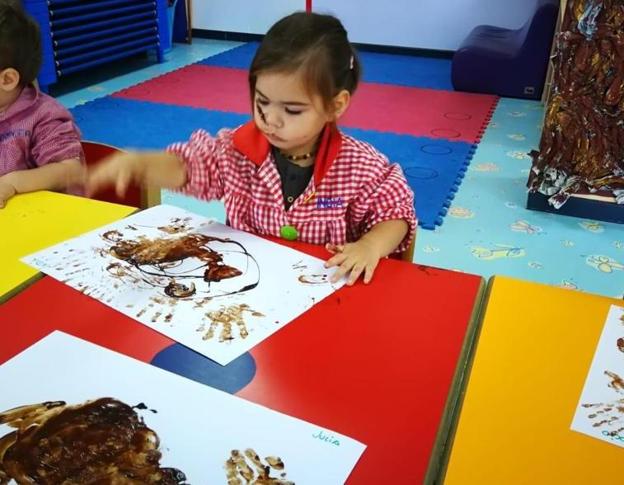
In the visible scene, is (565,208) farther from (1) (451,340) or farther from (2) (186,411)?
(2) (186,411)

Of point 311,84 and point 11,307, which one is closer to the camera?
point 11,307

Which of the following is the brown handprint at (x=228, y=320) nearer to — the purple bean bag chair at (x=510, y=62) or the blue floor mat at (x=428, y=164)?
the blue floor mat at (x=428, y=164)

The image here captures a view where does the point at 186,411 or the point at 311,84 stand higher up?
the point at 311,84

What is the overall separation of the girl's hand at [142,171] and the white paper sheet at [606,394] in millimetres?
648

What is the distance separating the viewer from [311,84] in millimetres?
859

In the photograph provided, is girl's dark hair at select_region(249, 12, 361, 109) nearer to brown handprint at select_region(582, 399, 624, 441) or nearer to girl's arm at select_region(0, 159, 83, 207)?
girl's arm at select_region(0, 159, 83, 207)

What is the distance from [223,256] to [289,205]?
21cm

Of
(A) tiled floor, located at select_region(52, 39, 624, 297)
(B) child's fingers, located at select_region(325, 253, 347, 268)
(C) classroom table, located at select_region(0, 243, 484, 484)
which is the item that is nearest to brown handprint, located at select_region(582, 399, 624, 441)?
(C) classroom table, located at select_region(0, 243, 484, 484)

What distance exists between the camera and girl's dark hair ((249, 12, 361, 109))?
853mm

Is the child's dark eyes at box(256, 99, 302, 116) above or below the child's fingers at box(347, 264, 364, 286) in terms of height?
above

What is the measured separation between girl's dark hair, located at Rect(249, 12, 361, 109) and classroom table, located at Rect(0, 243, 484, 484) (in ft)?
0.98

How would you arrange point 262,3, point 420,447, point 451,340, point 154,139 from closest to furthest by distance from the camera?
1. point 420,447
2. point 451,340
3. point 154,139
4. point 262,3

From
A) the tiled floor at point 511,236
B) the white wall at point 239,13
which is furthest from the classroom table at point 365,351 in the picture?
the white wall at point 239,13

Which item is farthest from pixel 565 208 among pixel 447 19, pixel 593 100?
pixel 447 19
